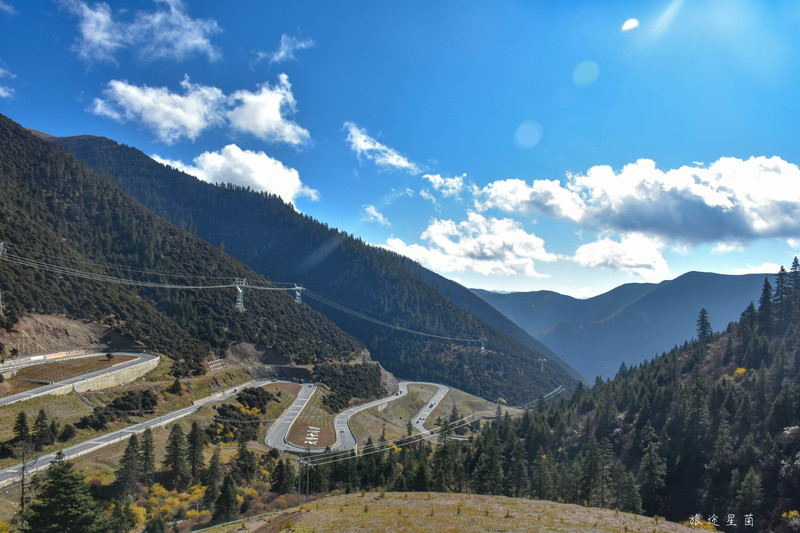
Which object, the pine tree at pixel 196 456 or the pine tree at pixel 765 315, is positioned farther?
the pine tree at pixel 765 315

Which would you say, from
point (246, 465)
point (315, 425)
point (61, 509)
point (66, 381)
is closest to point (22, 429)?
point (66, 381)

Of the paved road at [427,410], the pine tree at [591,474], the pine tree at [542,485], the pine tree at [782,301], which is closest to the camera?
the pine tree at [591,474]

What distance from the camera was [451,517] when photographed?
89.3 feet

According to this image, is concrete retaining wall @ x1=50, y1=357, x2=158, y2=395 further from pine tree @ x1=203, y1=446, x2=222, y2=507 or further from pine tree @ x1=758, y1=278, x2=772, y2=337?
pine tree @ x1=758, y1=278, x2=772, y2=337

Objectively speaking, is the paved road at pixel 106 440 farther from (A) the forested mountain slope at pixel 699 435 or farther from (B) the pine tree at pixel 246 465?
(A) the forested mountain slope at pixel 699 435

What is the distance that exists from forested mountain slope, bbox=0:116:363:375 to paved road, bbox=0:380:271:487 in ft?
29.2

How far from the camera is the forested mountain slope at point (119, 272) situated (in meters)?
80.8

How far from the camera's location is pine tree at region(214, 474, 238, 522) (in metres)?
38.5

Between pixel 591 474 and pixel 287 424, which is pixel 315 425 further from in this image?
pixel 591 474

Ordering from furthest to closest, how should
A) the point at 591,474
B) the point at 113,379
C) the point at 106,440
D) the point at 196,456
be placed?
1. the point at 113,379
2. the point at 591,474
3. the point at 106,440
4. the point at 196,456

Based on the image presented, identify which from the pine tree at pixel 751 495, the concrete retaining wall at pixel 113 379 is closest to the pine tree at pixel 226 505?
the concrete retaining wall at pixel 113 379

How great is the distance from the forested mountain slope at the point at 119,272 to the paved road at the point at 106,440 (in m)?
8.89

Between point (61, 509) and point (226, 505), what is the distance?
18.0m

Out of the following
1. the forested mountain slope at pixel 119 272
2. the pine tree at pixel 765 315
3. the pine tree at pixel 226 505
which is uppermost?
the pine tree at pixel 765 315
